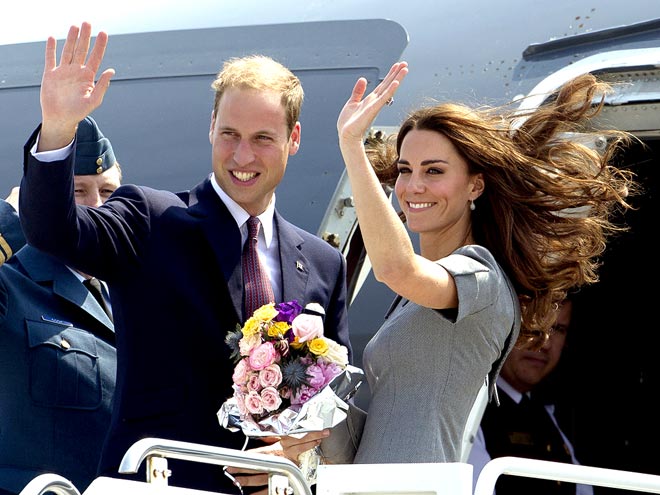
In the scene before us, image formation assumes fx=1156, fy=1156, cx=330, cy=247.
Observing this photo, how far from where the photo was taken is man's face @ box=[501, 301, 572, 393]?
19.0 feet

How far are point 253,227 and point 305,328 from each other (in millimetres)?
639

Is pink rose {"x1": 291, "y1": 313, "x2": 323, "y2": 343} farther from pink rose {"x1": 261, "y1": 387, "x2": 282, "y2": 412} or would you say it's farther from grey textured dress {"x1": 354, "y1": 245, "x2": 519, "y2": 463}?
grey textured dress {"x1": 354, "y1": 245, "x2": 519, "y2": 463}

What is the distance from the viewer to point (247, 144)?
355cm

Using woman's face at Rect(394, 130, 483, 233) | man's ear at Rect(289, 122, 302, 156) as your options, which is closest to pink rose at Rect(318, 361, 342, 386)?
woman's face at Rect(394, 130, 483, 233)

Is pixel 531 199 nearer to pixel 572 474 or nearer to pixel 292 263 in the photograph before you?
pixel 292 263

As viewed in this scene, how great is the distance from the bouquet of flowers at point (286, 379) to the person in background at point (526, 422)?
105 inches

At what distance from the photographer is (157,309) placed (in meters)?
3.35

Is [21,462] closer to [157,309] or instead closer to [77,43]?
[157,309]

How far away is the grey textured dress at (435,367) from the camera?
10.4ft

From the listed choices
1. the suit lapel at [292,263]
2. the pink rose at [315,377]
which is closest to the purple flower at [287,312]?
the pink rose at [315,377]

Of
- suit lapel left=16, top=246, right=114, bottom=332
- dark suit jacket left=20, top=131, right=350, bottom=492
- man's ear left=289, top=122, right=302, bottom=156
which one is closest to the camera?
dark suit jacket left=20, top=131, right=350, bottom=492

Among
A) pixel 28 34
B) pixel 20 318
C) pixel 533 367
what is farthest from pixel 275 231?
pixel 28 34

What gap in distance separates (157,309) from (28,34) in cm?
388

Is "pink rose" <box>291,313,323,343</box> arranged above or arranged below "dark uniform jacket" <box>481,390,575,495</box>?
above
